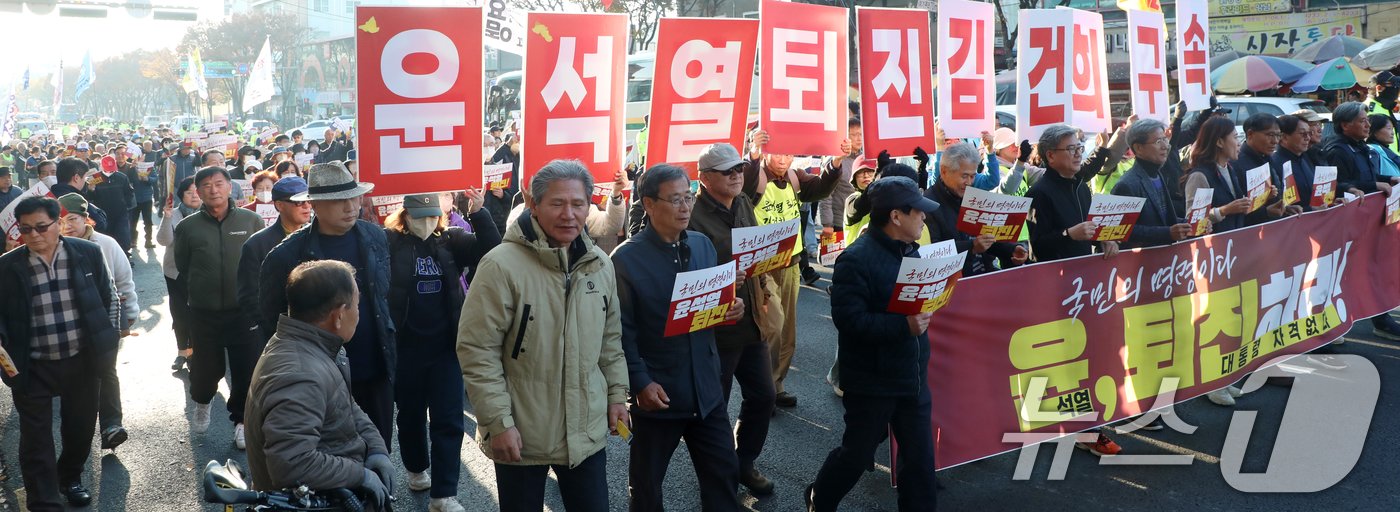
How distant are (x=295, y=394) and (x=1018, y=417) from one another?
3.63 m

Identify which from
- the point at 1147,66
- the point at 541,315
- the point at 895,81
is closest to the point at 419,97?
the point at 541,315

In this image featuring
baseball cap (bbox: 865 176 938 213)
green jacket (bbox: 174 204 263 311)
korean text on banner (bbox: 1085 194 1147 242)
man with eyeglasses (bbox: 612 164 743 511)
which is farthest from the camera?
green jacket (bbox: 174 204 263 311)

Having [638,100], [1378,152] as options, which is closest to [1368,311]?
[1378,152]

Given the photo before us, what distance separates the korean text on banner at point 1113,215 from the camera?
5.74m

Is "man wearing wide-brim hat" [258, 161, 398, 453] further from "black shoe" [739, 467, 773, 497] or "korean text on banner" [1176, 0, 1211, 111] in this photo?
"korean text on banner" [1176, 0, 1211, 111]

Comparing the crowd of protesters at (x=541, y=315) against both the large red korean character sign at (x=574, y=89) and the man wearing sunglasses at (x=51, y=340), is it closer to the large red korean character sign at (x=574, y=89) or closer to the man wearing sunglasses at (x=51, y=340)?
the man wearing sunglasses at (x=51, y=340)

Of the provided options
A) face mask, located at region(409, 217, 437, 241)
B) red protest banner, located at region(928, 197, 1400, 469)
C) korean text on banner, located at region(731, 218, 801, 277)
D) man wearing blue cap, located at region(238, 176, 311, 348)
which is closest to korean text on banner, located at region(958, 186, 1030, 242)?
red protest banner, located at region(928, 197, 1400, 469)

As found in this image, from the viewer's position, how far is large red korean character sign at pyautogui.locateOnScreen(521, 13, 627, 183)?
5652mm

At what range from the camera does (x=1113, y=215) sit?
19.1ft

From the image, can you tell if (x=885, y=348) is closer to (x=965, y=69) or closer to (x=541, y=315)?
(x=541, y=315)

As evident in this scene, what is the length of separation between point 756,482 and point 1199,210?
3.10m

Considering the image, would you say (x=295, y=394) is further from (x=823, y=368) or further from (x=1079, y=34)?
(x=1079, y=34)

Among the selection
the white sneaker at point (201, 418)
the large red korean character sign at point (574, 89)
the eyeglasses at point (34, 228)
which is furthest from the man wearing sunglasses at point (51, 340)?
the large red korean character sign at point (574, 89)

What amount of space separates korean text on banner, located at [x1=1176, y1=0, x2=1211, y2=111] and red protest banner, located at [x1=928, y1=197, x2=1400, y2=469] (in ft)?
4.90
